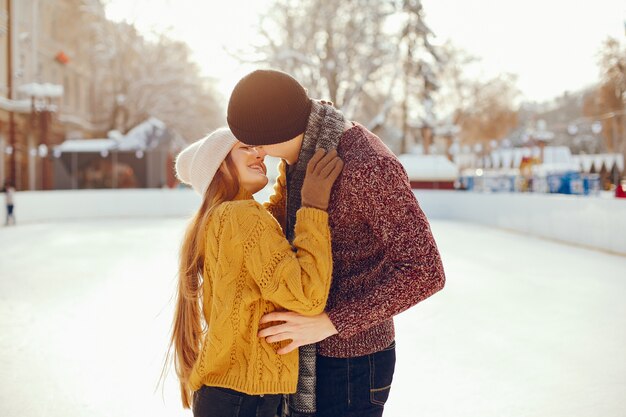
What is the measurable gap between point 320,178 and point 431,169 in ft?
71.8

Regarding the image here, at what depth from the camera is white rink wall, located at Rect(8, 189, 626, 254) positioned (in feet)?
37.3

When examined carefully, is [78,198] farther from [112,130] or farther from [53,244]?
[112,130]

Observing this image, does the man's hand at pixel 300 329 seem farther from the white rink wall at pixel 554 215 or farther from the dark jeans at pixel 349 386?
the white rink wall at pixel 554 215

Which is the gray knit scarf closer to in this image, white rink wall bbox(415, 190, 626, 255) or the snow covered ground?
the snow covered ground

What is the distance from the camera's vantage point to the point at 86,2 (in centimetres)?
3047

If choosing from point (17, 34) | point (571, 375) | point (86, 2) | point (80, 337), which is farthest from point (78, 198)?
point (571, 375)

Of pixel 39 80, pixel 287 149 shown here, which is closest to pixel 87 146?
pixel 39 80

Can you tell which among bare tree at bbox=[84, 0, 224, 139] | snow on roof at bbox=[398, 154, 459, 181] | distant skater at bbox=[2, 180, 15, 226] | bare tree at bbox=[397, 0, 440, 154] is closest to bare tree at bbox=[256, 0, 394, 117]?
bare tree at bbox=[397, 0, 440, 154]

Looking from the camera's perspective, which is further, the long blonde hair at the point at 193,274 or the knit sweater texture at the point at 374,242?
the long blonde hair at the point at 193,274

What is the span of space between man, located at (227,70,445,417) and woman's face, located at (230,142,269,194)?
0.06 m

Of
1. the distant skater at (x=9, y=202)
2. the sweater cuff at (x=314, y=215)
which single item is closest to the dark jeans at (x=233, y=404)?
the sweater cuff at (x=314, y=215)

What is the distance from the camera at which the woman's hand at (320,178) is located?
141 cm

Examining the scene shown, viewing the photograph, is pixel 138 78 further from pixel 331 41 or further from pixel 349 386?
pixel 349 386

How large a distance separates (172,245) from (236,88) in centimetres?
1106
